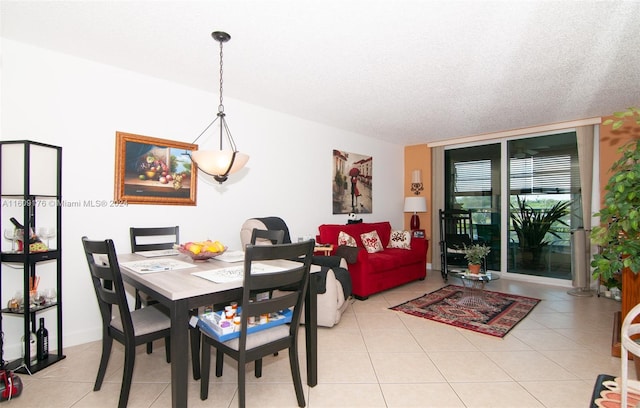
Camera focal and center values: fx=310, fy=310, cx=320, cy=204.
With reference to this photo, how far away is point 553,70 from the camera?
111 inches

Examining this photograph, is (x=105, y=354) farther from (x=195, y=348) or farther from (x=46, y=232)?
(x=46, y=232)

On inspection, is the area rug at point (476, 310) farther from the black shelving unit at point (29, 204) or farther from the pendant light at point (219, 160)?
the black shelving unit at point (29, 204)

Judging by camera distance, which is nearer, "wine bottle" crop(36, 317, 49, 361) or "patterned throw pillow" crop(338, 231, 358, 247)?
"wine bottle" crop(36, 317, 49, 361)

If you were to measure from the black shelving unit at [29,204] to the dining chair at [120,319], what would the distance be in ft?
2.49

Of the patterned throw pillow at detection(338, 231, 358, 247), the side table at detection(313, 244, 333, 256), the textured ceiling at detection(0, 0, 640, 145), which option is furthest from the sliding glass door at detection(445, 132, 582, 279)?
the side table at detection(313, 244, 333, 256)

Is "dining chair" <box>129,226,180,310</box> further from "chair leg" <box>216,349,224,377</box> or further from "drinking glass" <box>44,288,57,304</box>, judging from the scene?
"chair leg" <box>216,349,224,377</box>

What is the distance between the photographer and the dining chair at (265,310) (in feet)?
4.97

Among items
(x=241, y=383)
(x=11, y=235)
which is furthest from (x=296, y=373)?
(x=11, y=235)

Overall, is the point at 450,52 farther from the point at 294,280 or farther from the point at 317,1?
the point at 294,280

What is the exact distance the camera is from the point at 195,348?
6.67 feet

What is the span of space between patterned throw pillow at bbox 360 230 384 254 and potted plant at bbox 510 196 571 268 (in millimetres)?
2473

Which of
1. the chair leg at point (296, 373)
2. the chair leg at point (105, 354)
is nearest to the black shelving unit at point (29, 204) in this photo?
the chair leg at point (105, 354)

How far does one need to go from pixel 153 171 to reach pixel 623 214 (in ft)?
12.6

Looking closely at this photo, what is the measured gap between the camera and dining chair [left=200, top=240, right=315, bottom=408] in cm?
151
